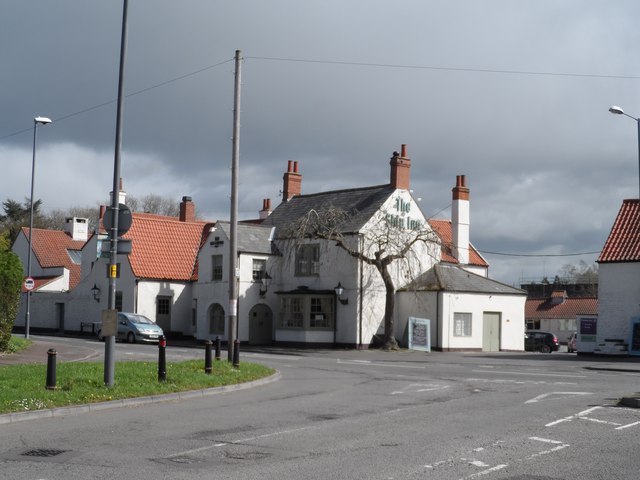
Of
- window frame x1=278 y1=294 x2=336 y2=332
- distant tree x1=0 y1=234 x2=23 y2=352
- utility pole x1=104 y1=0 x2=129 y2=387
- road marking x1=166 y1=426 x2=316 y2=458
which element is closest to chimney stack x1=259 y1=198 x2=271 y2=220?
window frame x1=278 y1=294 x2=336 y2=332

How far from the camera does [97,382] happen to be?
58.5 ft

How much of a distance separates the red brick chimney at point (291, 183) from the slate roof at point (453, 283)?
35.0 feet

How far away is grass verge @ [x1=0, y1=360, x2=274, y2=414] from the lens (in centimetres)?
1544

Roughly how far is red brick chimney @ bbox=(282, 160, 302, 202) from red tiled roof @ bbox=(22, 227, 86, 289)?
19826mm

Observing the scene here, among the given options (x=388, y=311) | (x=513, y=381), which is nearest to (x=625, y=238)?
(x=388, y=311)

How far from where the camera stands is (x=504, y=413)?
15438mm

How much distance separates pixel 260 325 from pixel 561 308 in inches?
1876

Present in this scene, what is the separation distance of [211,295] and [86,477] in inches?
1517

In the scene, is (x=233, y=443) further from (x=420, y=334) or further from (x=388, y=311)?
(x=420, y=334)

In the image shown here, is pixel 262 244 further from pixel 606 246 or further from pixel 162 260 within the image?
pixel 606 246

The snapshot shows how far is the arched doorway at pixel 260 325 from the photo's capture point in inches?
1828

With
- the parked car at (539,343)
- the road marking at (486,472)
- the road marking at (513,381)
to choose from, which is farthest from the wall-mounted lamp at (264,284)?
the road marking at (486,472)

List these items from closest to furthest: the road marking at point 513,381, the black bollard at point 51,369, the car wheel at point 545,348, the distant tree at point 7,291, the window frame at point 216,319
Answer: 1. the black bollard at point 51,369
2. the road marking at point 513,381
3. the distant tree at point 7,291
4. the window frame at point 216,319
5. the car wheel at point 545,348

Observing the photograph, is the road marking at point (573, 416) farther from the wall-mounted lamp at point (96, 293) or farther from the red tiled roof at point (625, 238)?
the wall-mounted lamp at point (96, 293)
